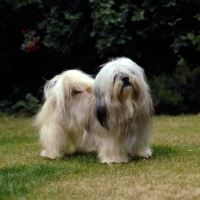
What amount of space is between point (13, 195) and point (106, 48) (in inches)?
296

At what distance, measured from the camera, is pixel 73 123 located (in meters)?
6.71

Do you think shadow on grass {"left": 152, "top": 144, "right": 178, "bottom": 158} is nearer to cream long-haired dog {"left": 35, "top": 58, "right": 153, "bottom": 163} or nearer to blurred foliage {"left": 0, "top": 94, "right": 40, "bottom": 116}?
cream long-haired dog {"left": 35, "top": 58, "right": 153, "bottom": 163}

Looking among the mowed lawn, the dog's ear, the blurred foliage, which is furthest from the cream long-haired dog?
the blurred foliage

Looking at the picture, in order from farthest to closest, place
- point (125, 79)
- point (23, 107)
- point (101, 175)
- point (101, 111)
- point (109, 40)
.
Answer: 1. point (23, 107)
2. point (109, 40)
3. point (101, 111)
4. point (125, 79)
5. point (101, 175)

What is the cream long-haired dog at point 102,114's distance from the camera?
5.97 meters

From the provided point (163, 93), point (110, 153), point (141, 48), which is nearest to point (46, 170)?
point (110, 153)

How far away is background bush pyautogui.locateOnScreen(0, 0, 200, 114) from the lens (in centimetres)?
1188

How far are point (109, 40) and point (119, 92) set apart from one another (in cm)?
597

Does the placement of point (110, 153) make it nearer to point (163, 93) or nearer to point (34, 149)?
point (34, 149)

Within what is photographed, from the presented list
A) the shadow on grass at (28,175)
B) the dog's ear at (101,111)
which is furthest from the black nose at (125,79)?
the shadow on grass at (28,175)

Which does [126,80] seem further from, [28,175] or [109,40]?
[109,40]

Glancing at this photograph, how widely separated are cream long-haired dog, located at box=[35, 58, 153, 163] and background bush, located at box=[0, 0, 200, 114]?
5003 mm

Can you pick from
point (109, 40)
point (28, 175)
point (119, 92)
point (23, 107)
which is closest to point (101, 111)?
point (119, 92)

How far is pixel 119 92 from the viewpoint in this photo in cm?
593
